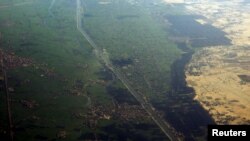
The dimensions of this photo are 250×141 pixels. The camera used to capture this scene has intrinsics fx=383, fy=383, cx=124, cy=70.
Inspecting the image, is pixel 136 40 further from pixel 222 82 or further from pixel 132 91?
pixel 222 82

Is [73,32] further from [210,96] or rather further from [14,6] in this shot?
[210,96]

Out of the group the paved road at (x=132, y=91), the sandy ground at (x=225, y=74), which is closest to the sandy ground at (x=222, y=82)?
the sandy ground at (x=225, y=74)

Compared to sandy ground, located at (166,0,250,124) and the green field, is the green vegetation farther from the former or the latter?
sandy ground, located at (166,0,250,124)

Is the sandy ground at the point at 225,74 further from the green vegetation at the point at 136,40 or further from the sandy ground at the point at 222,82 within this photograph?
the green vegetation at the point at 136,40

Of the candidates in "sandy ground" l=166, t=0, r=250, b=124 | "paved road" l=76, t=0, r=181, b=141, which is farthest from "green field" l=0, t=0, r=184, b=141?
"sandy ground" l=166, t=0, r=250, b=124

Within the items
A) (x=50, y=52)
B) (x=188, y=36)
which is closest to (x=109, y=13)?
(x=188, y=36)

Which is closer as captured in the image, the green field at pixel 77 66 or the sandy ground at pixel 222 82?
the green field at pixel 77 66

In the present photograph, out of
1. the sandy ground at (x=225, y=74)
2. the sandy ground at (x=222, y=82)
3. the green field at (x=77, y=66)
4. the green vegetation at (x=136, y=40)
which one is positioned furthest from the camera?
the green vegetation at (x=136, y=40)
